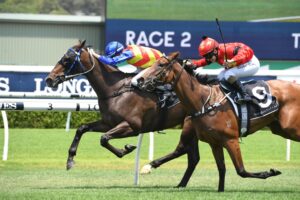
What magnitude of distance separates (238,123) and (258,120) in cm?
30

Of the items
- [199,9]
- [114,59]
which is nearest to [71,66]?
[114,59]

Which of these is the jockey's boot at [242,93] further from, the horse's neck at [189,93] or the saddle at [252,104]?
the horse's neck at [189,93]

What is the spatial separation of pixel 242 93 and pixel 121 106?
1.63 metres

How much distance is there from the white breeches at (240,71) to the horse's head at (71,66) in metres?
1.79

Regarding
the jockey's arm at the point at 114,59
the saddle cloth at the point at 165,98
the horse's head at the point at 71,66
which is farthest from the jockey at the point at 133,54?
the saddle cloth at the point at 165,98

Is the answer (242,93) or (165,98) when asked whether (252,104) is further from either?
(165,98)

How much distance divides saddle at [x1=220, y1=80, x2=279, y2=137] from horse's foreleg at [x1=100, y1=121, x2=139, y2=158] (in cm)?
133

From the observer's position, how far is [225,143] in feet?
28.7

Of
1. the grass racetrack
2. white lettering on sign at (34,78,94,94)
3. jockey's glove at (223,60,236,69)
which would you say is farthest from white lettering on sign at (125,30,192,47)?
jockey's glove at (223,60,236,69)

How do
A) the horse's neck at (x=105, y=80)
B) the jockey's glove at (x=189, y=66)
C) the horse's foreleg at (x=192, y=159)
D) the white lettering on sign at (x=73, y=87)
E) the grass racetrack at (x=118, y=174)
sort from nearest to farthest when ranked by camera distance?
1. the grass racetrack at (x=118, y=174)
2. the jockey's glove at (x=189, y=66)
3. the horse's foreleg at (x=192, y=159)
4. the horse's neck at (x=105, y=80)
5. the white lettering on sign at (x=73, y=87)

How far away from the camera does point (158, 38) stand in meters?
22.6

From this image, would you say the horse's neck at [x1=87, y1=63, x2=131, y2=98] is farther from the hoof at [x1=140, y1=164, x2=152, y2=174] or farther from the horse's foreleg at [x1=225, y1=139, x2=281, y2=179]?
the horse's foreleg at [x1=225, y1=139, x2=281, y2=179]

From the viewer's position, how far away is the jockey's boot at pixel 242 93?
8.91 metres

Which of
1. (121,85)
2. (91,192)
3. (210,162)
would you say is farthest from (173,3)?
(91,192)
